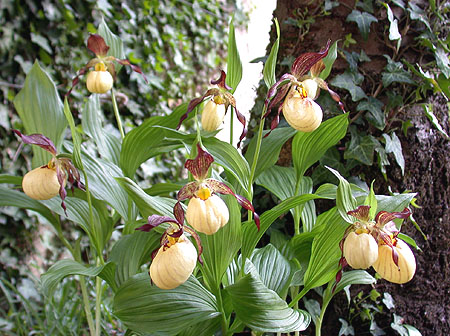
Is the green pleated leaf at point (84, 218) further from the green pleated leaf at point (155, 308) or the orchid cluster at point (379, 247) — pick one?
the orchid cluster at point (379, 247)

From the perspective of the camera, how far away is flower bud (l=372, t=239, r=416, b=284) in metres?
0.82

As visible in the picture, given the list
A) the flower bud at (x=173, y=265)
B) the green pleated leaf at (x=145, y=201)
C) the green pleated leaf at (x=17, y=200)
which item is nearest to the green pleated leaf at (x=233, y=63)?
the green pleated leaf at (x=145, y=201)

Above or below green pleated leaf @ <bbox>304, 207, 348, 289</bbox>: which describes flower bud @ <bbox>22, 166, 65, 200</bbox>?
above

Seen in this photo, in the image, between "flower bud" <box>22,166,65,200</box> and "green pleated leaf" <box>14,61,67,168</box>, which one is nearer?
"flower bud" <box>22,166,65,200</box>

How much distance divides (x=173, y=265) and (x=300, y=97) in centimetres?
49

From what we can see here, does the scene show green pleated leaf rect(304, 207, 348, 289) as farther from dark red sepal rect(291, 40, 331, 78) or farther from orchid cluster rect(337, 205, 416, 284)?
dark red sepal rect(291, 40, 331, 78)

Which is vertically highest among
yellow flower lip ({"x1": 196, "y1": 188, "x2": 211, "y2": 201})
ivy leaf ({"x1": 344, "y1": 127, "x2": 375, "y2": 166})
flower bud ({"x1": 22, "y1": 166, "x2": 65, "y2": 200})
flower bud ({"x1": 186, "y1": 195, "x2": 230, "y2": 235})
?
yellow flower lip ({"x1": 196, "y1": 188, "x2": 211, "y2": 201})

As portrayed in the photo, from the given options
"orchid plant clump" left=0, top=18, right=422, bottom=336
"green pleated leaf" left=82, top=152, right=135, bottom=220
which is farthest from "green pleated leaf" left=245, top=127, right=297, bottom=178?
"green pleated leaf" left=82, top=152, right=135, bottom=220

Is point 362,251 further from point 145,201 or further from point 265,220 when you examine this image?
point 145,201

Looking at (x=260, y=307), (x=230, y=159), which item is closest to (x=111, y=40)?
(x=230, y=159)

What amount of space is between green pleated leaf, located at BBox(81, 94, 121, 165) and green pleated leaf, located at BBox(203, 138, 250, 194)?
1.61ft

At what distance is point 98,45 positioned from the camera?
4.29ft

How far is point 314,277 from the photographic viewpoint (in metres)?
1.01

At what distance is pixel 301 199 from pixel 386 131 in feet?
2.05
